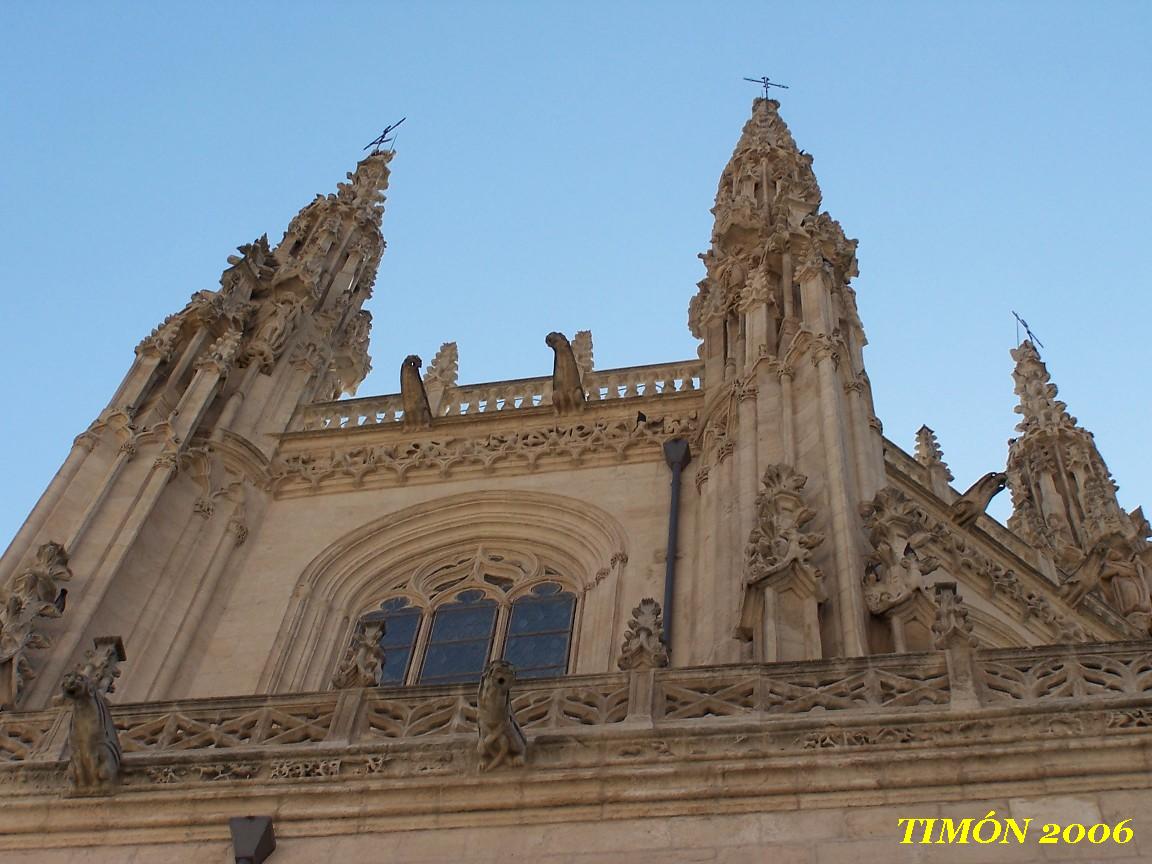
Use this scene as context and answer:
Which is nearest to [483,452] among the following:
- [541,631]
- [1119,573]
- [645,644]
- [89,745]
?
[541,631]

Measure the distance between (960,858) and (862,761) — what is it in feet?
3.22

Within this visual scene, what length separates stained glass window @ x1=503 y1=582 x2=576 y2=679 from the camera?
1573cm

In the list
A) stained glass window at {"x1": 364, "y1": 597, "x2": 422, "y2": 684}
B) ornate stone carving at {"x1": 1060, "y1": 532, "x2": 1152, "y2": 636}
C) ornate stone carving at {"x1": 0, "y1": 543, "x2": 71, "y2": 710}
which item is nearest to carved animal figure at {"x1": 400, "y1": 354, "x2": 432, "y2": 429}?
stained glass window at {"x1": 364, "y1": 597, "x2": 422, "y2": 684}

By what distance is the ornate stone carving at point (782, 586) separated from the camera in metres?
11.9

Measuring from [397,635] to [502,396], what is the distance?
494cm

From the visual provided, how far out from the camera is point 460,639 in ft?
54.2

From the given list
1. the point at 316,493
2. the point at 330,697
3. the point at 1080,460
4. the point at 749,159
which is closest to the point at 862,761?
the point at 330,697

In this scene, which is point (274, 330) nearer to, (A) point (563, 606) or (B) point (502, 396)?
(B) point (502, 396)

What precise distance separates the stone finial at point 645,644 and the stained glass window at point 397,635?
4.47 meters

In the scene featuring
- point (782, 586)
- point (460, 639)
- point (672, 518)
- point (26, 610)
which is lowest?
point (782, 586)

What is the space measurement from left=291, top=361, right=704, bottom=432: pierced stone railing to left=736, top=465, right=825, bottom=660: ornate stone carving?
22.9 ft

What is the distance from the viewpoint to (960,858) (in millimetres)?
9211

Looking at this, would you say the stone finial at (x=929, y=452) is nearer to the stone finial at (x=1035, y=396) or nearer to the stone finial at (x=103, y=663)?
the stone finial at (x=1035, y=396)

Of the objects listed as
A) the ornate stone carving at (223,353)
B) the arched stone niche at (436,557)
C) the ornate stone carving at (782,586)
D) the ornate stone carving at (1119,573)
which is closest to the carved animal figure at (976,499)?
the ornate stone carving at (1119,573)
